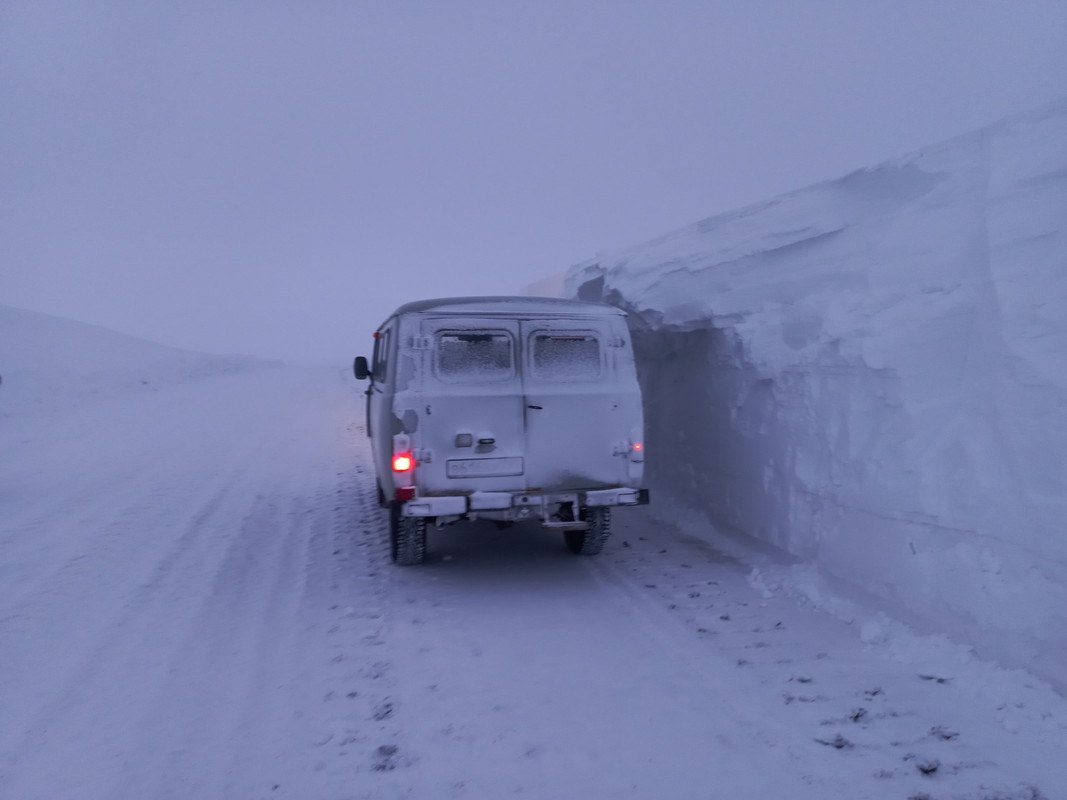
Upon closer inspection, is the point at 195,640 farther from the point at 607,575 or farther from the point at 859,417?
the point at 859,417

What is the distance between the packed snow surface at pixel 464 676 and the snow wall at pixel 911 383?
446mm

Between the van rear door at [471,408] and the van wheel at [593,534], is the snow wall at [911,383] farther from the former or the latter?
the van rear door at [471,408]

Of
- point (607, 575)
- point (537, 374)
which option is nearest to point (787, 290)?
point (537, 374)

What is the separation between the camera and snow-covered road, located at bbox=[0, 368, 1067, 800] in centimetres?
361

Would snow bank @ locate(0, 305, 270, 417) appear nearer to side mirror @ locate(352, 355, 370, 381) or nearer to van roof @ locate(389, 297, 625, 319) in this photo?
side mirror @ locate(352, 355, 370, 381)

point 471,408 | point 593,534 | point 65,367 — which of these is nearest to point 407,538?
point 471,408

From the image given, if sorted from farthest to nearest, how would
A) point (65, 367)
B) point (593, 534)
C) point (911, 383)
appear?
point (65, 367) < point (593, 534) < point (911, 383)

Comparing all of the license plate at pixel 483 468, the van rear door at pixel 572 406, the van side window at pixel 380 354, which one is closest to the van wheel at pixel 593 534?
the van rear door at pixel 572 406

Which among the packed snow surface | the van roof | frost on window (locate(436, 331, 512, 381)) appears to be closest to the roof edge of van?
the van roof

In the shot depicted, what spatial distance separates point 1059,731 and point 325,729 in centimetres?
391

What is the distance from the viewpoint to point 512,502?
6.33 m

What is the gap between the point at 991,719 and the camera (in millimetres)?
4074

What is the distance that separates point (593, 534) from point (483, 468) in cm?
154

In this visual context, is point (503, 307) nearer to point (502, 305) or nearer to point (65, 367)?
point (502, 305)
